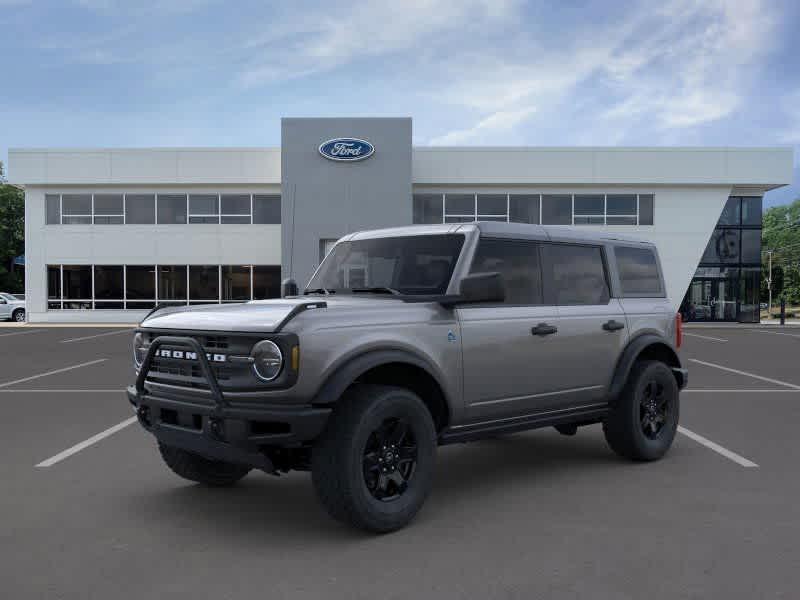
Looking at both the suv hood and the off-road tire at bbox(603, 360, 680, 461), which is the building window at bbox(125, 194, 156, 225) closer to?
the suv hood

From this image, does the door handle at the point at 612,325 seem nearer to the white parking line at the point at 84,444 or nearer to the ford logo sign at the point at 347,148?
the white parking line at the point at 84,444

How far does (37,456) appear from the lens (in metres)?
6.42

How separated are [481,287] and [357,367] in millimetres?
918

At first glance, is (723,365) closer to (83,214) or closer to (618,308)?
(618,308)

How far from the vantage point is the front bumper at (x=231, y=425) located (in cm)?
398

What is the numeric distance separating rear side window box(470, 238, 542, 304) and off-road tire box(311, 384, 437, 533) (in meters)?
1.23

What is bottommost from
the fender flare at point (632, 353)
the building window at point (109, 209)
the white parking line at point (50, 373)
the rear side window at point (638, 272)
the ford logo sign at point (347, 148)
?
the white parking line at point (50, 373)

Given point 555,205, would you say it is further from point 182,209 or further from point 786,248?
→ point 786,248

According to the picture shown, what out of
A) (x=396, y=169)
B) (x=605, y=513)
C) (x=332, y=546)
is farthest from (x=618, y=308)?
(x=396, y=169)

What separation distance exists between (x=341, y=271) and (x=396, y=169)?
23.6 metres

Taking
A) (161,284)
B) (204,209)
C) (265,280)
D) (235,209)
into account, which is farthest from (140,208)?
(265,280)

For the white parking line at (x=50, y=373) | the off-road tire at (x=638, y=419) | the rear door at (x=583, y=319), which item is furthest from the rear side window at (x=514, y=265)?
the white parking line at (x=50, y=373)

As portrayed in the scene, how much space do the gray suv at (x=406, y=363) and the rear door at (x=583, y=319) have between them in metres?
0.01

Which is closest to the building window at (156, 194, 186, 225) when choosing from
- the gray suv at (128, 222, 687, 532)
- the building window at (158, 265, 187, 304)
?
the building window at (158, 265, 187, 304)
